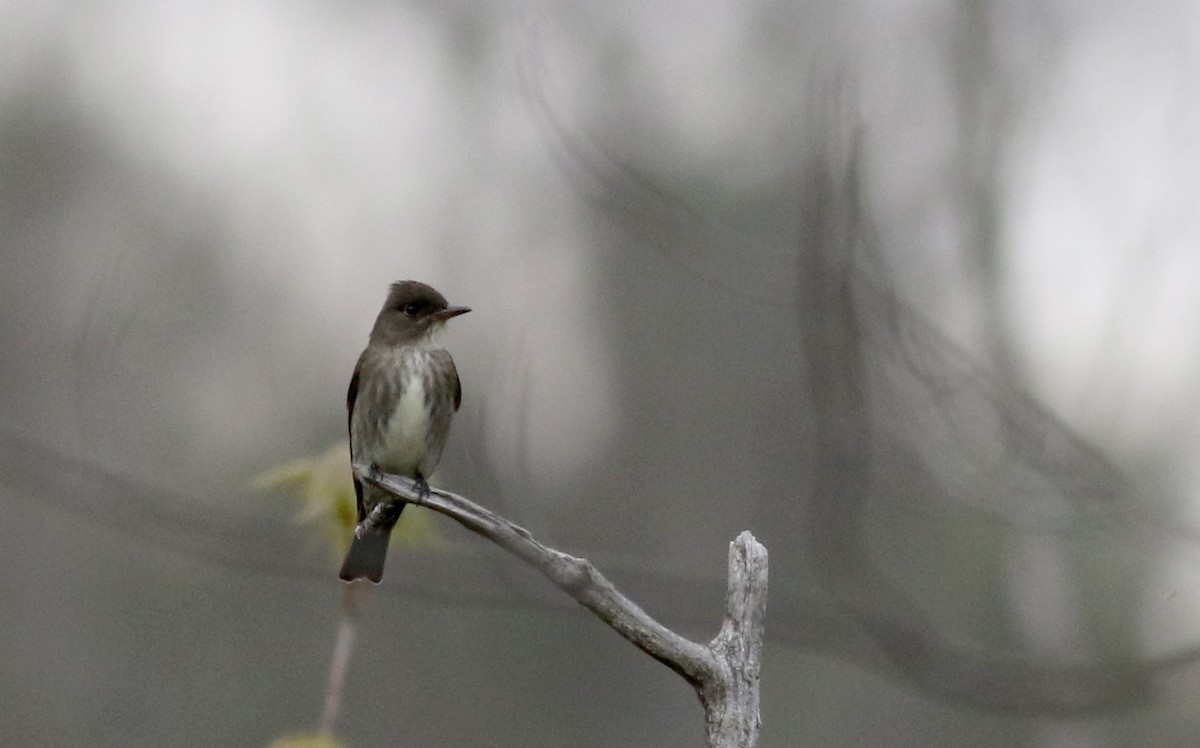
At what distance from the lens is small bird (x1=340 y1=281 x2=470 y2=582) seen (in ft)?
16.7

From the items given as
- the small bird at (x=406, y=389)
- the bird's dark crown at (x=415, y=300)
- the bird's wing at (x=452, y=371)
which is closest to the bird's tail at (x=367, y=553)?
the small bird at (x=406, y=389)

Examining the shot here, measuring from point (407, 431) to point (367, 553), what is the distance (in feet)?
2.88

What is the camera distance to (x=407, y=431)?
5070 mm

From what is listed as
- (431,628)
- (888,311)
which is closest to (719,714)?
(888,311)

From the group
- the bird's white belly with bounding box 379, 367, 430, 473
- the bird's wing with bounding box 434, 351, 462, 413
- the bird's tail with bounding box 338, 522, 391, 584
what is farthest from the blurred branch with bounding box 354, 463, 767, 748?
the bird's wing with bounding box 434, 351, 462, 413

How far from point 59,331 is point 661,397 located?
280 inches

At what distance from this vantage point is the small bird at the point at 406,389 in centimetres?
509

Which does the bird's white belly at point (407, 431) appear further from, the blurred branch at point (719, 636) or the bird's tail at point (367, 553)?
the blurred branch at point (719, 636)

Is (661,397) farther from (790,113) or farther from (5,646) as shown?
(5,646)

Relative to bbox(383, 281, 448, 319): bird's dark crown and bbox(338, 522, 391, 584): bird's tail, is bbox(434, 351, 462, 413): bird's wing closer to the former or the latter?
bbox(383, 281, 448, 319): bird's dark crown

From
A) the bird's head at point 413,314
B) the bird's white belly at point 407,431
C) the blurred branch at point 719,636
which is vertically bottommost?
the blurred branch at point 719,636

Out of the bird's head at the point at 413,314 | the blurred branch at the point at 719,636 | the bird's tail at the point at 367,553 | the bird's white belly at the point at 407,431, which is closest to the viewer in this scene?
the blurred branch at the point at 719,636

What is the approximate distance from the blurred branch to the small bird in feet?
6.70

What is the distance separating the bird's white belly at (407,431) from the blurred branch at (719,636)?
204 centimetres
